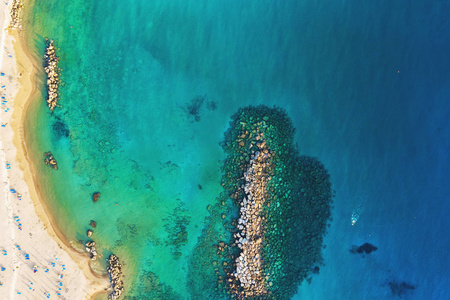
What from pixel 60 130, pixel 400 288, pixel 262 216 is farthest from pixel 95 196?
pixel 400 288

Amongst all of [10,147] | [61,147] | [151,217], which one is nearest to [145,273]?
[151,217]

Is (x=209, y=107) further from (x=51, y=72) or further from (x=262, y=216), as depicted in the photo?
(x=51, y=72)

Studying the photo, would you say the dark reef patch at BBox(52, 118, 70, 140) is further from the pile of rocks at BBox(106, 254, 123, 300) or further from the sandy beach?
the pile of rocks at BBox(106, 254, 123, 300)

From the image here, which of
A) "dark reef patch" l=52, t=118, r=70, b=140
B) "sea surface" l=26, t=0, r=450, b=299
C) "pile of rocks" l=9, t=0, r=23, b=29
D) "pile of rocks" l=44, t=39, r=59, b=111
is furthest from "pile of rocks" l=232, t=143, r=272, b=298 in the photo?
"pile of rocks" l=9, t=0, r=23, b=29

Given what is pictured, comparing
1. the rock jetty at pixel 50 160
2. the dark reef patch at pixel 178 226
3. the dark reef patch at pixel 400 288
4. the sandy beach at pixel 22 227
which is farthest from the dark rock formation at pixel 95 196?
the dark reef patch at pixel 400 288

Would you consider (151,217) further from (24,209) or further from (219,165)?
(24,209)

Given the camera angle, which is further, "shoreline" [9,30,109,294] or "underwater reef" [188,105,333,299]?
"shoreline" [9,30,109,294]
